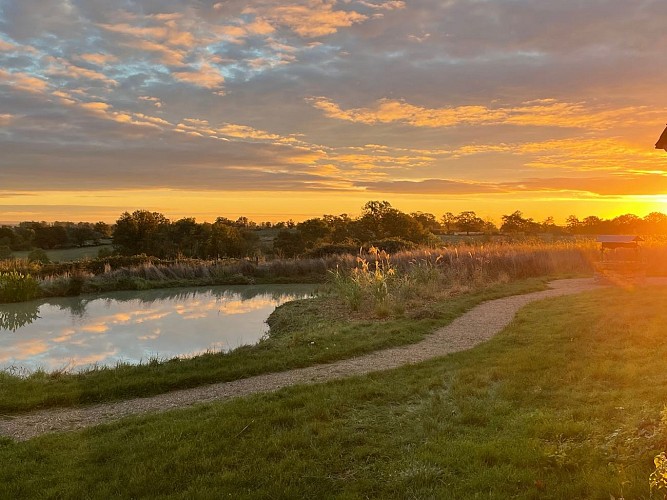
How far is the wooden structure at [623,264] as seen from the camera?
15.8m

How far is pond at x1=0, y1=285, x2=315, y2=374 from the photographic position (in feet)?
36.7

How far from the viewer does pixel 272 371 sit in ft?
26.2

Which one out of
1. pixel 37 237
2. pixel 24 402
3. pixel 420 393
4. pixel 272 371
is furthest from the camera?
pixel 37 237

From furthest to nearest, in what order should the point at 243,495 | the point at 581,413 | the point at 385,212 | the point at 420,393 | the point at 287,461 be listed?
the point at 385,212, the point at 420,393, the point at 581,413, the point at 287,461, the point at 243,495

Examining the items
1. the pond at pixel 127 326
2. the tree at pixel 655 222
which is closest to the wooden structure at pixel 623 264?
the pond at pixel 127 326

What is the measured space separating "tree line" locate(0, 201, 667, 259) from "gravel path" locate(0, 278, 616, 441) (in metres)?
21.6

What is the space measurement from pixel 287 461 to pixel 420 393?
2.21m

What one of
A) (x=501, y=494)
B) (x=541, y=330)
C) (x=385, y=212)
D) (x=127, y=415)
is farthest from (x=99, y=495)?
(x=385, y=212)

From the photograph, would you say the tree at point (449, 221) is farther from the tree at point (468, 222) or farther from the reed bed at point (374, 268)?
the reed bed at point (374, 268)

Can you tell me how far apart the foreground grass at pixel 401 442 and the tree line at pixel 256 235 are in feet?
83.7

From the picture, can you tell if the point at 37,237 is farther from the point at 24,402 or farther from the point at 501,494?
the point at 501,494

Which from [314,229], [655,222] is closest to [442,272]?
[314,229]

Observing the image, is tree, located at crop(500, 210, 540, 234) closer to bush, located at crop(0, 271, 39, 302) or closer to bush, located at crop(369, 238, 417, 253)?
bush, located at crop(369, 238, 417, 253)

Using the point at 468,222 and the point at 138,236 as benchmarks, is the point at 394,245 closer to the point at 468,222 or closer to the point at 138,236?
the point at 138,236
